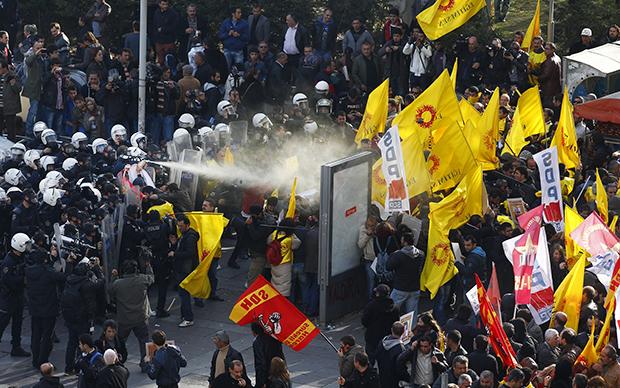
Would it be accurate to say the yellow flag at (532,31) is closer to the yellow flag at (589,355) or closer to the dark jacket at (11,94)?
the dark jacket at (11,94)

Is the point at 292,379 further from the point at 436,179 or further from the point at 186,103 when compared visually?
the point at 186,103

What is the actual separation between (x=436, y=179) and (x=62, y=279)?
18.6 ft

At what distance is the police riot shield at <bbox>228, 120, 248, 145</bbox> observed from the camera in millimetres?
27547

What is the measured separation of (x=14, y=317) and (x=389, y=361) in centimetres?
580

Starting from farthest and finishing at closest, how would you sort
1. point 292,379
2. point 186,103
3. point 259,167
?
1. point 186,103
2. point 259,167
3. point 292,379

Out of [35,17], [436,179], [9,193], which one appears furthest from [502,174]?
[35,17]

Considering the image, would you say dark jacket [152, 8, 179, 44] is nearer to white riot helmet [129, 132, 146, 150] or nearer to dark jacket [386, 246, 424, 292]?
white riot helmet [129, 132, 146, 150]

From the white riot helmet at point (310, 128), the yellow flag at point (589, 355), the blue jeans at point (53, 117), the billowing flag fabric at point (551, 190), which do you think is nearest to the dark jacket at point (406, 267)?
the billowing flag fabric at point (551, 190)

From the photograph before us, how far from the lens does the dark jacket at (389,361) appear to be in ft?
62.7

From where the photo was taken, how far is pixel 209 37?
31.8 m

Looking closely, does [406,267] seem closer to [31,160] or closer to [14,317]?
[14,317]

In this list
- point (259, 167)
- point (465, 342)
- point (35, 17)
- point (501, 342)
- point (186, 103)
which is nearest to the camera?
point (501, 342)

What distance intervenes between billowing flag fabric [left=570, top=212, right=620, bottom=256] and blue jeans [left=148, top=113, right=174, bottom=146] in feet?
33.1

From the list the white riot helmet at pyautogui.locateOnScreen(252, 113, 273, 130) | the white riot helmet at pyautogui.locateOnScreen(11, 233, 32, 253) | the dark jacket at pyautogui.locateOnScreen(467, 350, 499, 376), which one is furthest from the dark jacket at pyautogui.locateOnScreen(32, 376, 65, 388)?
the white riot helmet at pyautogui.locateOnScreen(252, 113, 273, 130)
